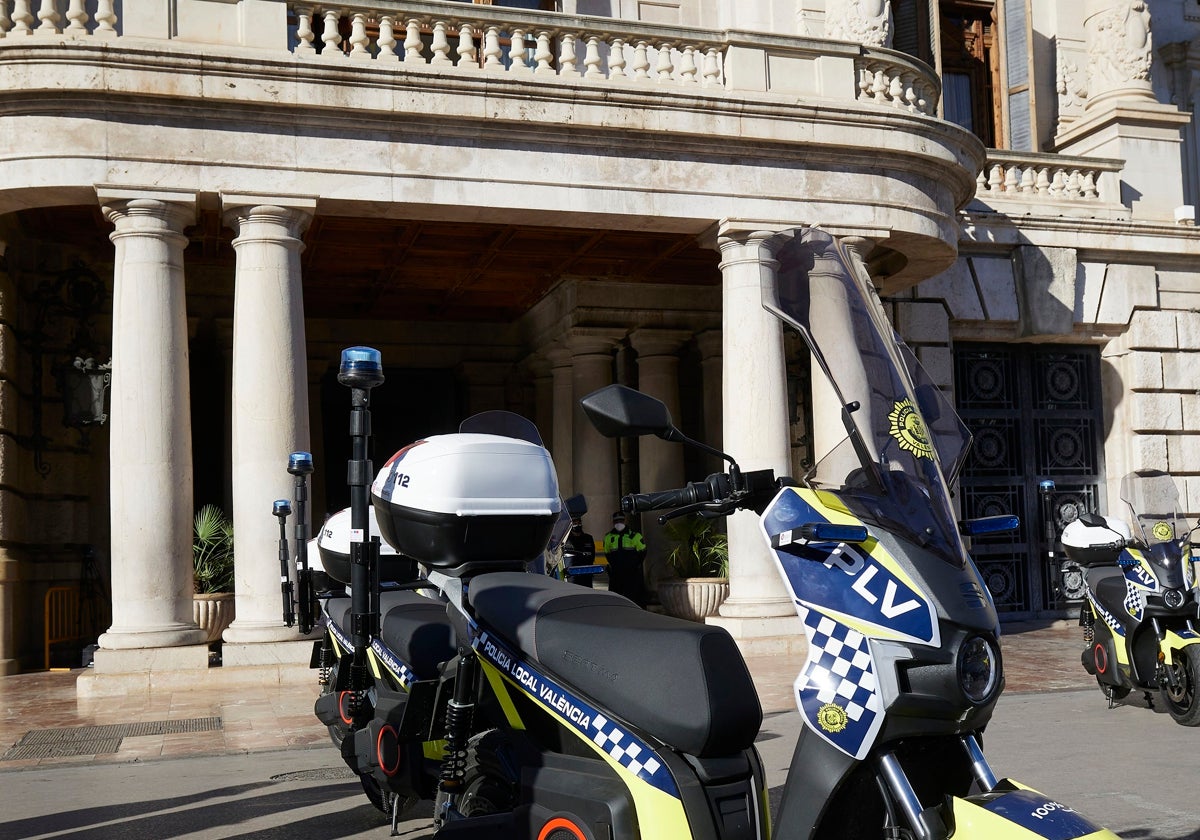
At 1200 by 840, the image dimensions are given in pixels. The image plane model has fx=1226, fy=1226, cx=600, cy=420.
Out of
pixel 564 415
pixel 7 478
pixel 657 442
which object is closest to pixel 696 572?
pixel 657 442

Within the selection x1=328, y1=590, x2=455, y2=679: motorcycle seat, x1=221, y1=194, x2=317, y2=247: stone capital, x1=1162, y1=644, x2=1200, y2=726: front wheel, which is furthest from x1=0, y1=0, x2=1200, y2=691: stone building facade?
x1=328, y1=590, x2=455, y2=679: motorcycle seat

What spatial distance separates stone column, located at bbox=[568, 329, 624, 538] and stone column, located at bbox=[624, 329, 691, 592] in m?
0.43

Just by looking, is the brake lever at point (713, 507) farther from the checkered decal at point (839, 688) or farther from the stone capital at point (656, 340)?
the stone capital at point (656, 340)

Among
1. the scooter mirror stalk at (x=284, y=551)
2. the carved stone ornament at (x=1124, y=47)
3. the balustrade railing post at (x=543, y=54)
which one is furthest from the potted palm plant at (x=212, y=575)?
the carved stone ornament at (x=1124, y=47)

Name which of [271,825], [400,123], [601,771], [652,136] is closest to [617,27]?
[652,136]

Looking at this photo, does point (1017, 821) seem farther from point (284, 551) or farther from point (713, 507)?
point (284, 551)

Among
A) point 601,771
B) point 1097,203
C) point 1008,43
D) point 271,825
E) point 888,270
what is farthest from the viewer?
point 1008,43

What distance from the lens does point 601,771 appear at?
10.4 feet

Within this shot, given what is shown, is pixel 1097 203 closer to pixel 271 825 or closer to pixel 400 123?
pixel 400 123

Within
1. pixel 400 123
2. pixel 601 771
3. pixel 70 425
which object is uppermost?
pixel 400 123

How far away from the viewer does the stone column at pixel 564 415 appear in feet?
58.3

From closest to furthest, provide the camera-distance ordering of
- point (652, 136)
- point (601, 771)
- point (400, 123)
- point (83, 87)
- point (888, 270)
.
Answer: point (601, 771) < point (83, 87) < point (400, 123) < point (652, 136) < point (888, 270)

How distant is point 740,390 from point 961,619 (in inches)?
374

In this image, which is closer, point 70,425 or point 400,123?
point 400,123
